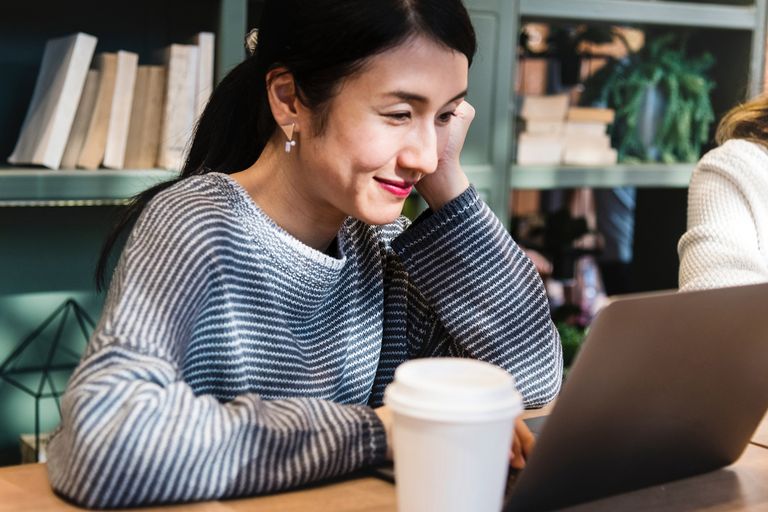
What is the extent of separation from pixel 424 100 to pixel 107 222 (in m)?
1.55

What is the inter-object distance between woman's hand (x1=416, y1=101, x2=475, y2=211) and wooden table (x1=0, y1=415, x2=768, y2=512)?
1.61ft

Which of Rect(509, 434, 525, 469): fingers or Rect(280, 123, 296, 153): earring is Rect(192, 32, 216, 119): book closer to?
Rect(280, 123, 296, 153): earring

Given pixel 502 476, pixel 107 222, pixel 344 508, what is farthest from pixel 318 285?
pixel 107 222

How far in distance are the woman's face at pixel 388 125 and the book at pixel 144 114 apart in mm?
1187

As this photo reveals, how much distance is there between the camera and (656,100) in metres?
3.13

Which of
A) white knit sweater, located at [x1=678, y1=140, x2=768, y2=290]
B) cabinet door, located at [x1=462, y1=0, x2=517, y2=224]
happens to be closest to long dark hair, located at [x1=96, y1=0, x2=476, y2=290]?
white knit sweater, located at [x1=678, y1=140, x2=768, y2=290]

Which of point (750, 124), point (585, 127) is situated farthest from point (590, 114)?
point (750, 124)

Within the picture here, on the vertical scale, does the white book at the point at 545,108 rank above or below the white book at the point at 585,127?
above

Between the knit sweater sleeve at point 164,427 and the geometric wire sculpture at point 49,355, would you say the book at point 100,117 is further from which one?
the knit sweater sleeve at point 164,427

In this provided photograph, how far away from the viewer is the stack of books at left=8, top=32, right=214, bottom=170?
2.26 m

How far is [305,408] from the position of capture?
41.9 inches

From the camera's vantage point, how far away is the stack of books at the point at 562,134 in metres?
2.87

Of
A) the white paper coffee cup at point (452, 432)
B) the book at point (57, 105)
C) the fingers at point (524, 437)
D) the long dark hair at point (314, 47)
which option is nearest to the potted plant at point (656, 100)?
the book at point (57, 105)

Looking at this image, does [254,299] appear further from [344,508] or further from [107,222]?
[107,222]
